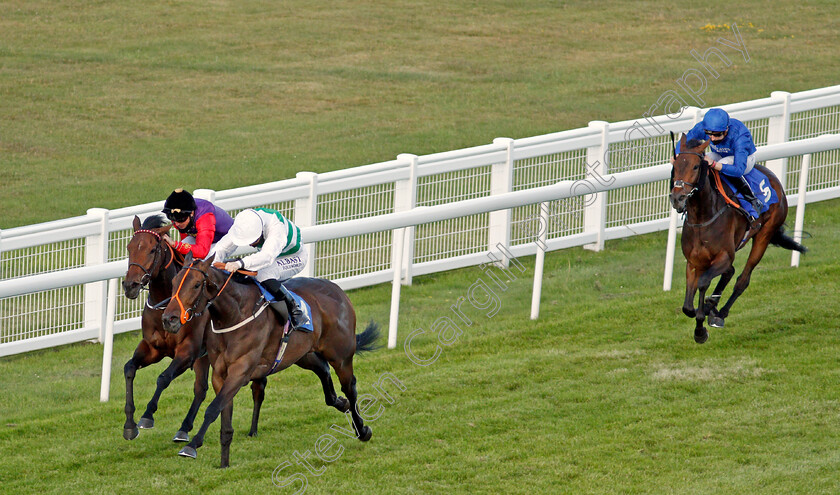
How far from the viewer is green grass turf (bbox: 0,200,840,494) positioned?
638 cm

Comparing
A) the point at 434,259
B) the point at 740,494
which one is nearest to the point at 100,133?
the point at 434,259

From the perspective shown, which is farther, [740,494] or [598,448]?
[598,448]

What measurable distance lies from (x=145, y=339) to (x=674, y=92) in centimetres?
1148

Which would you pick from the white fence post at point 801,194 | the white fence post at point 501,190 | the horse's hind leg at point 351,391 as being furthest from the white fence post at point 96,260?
the white fence post at point 801,194

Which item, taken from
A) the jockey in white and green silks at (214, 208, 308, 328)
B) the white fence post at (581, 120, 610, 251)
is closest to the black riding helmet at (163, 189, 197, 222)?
the jockey in white and green silks at (214, 208, 308, 328)

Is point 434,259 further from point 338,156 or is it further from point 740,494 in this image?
point 740,494

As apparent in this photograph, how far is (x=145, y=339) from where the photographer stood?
6777mm

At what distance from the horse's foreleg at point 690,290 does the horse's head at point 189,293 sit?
10.5 feet

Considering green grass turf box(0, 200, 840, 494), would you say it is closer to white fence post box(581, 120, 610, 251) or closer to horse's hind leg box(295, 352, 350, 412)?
horse's hind leg box(295, 352, 350, 412)

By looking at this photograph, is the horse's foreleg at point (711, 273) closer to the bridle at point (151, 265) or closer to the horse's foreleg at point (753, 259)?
the horse's foreleg at point (753, 259)

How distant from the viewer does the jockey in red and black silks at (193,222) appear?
260 inches

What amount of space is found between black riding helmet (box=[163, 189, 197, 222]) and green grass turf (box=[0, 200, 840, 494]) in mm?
1251

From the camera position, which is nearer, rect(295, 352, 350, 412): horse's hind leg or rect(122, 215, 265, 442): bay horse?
rect(122, 215, 265, 442): bay horse

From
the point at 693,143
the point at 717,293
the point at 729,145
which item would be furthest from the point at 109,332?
the point at 729,145
